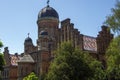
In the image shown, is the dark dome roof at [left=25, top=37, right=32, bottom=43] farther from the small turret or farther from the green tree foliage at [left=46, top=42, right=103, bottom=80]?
the green tree foliage at [left=46, top=42, right=103, bottom=80]

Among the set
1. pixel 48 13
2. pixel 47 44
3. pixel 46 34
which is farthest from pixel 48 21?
pixel 47 44

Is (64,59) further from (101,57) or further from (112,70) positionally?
(101,57)

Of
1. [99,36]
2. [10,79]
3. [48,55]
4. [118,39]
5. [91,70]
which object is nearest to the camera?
[118,39]

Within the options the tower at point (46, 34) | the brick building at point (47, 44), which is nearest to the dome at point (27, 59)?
the brick building at point (47, 44)

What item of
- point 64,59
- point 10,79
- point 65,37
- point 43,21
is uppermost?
point 43,21

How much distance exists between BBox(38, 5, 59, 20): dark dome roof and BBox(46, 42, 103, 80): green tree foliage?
122 ft

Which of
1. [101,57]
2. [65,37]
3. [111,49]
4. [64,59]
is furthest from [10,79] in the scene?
[111,49]

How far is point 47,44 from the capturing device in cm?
7288

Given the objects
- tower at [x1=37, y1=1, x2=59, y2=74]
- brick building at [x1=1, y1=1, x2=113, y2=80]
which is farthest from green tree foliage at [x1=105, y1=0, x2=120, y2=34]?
tower at [x1=37, y1=1, x2=59, y2=74]

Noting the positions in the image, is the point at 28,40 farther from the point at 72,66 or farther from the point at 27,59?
the point at 72,66

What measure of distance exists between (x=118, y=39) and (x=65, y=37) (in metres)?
26.9

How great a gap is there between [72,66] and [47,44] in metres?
30.2

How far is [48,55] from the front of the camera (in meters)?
70.4

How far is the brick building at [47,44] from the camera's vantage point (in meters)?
60.0
